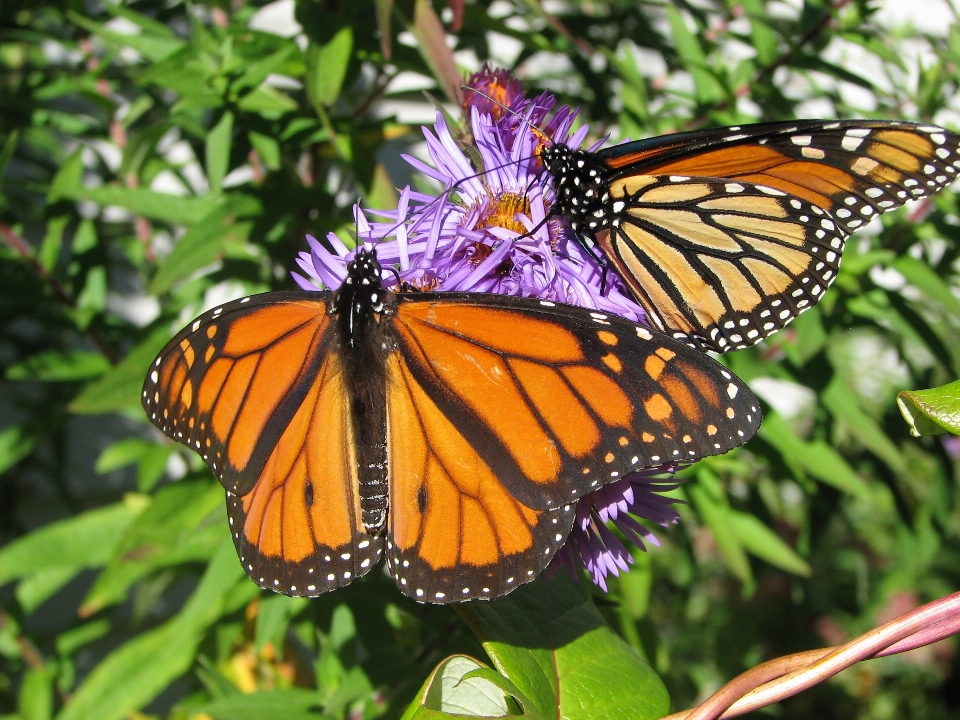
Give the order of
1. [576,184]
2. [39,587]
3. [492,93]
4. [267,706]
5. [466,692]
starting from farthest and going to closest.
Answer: [39,587], [267,706], [492,93], [576,184], [466,692]

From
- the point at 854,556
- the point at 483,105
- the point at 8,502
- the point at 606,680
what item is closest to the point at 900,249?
the point at 483,105

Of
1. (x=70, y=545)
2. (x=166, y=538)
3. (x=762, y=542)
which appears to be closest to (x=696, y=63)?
(x=762, y=542)

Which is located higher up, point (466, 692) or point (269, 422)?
point (269, 422)

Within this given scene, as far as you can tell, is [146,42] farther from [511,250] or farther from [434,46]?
[511,250]

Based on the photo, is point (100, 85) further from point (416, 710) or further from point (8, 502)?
point (416, 710)

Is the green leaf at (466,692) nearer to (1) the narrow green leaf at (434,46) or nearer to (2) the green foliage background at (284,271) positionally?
(2) the green foliage background at (284,271)

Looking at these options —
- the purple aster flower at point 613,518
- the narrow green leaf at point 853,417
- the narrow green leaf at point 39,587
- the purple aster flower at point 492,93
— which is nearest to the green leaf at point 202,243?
the purple aster flower at point 492,93

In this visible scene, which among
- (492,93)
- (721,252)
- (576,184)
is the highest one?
(492,93)
